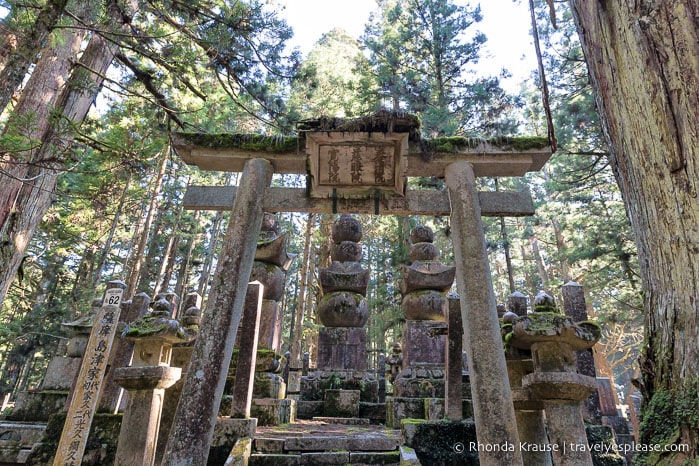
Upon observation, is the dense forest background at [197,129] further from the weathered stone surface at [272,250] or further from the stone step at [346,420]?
the stone step at [346,420]

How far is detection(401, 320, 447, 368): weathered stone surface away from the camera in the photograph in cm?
658

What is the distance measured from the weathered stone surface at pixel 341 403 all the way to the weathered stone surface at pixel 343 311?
1306 millimetres

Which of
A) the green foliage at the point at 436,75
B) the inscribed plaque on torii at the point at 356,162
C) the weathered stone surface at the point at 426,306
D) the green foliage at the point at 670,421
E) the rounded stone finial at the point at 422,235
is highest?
the green foliage at the point at 436,75

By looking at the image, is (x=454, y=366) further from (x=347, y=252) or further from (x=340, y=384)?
(x=347, y=252)

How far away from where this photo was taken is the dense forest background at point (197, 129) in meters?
5.54

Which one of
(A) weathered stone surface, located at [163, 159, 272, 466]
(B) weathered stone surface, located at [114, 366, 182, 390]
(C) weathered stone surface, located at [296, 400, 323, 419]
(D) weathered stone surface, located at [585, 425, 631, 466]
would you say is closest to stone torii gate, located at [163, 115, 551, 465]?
(A) weathered stone surface, located at [163, 159, 272, 466]

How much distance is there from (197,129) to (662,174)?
692cm

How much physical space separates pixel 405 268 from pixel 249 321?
3.59m

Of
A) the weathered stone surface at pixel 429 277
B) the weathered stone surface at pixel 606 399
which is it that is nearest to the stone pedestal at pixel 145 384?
the weathered stone surface at pixel 429 277

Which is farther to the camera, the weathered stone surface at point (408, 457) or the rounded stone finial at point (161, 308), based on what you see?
the rounded stone finial at point (161, 308)

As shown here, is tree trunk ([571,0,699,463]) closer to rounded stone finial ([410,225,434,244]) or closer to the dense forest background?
the dense forest background

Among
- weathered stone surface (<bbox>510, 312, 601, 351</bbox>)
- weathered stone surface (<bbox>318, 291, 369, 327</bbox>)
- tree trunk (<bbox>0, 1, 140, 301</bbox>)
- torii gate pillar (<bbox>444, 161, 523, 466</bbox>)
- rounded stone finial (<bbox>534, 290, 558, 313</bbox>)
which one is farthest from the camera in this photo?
weathered stone surface (<bbox>318, 291, 369, 327</bbox>)

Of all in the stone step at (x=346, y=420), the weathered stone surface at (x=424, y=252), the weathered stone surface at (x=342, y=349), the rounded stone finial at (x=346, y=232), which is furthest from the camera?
the rounded stone finial at (x=346, y=232)

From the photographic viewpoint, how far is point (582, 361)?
525cm
